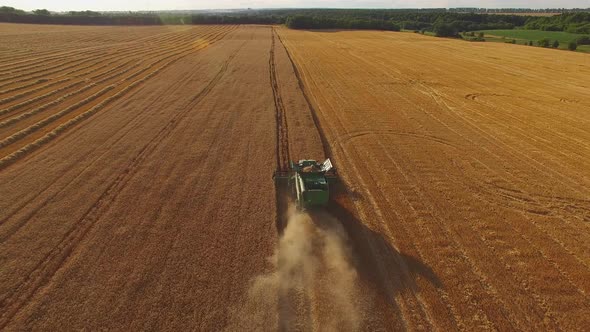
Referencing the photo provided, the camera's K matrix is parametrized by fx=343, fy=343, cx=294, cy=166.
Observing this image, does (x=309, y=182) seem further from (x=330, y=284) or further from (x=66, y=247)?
(x=66, y=247)

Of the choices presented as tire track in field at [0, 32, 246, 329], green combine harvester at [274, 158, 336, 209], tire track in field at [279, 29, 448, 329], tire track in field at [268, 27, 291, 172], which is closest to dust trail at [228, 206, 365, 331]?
tire track in field at [279, 29, 448, 329]

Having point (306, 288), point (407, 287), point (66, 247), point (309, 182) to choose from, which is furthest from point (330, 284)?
point (66, 247)

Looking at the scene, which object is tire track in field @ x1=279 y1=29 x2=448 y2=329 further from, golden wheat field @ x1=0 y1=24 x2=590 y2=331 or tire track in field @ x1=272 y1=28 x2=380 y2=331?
tire track in field @ x1=272 y1=28 x2=380 y2=331

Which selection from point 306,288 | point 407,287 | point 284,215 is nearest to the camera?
point 306,288

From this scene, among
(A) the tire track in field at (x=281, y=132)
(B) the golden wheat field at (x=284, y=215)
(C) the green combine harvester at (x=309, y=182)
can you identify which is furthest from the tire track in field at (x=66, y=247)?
(C) the green combine harvester at (x=309, y=182)

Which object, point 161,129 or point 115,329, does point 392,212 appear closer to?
point 115,329

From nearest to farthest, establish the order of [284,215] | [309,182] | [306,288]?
[306,288] < [284,215] < [309,182]
